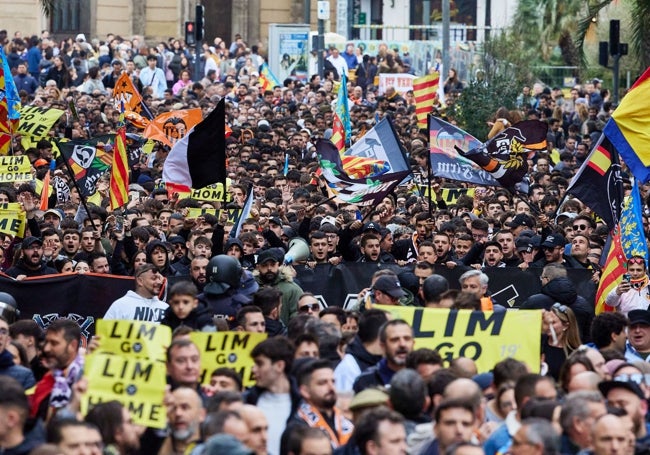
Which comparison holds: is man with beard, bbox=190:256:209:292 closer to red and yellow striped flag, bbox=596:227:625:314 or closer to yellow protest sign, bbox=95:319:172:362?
red and yellow striped flag, bbox=596:227:625:314

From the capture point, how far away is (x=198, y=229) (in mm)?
17188

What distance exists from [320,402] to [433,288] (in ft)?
10.9

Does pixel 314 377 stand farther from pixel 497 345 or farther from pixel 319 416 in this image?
pixel 497 345

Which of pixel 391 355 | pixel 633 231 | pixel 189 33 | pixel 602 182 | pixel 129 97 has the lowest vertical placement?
pixel 391 355

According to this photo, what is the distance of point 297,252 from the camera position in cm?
1659

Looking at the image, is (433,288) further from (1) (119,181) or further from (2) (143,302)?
(1) (119,181)

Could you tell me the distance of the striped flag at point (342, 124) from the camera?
24.0 m

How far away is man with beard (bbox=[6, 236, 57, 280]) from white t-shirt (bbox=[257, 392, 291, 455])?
6.09 m

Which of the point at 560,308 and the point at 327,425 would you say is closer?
the point at 327,425

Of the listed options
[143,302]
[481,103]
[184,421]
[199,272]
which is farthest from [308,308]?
[481,103]

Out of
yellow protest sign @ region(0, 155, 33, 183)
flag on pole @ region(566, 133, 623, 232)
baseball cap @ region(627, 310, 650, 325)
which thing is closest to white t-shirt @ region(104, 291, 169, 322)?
baseball cap @ region(627, 310, 650, 325)

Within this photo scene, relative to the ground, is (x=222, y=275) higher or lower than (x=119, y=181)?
lower

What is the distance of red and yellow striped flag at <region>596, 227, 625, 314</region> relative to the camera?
15062mm

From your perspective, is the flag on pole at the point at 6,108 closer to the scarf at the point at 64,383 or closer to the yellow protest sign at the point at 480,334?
the yellow protest sign at the point at 480,334
